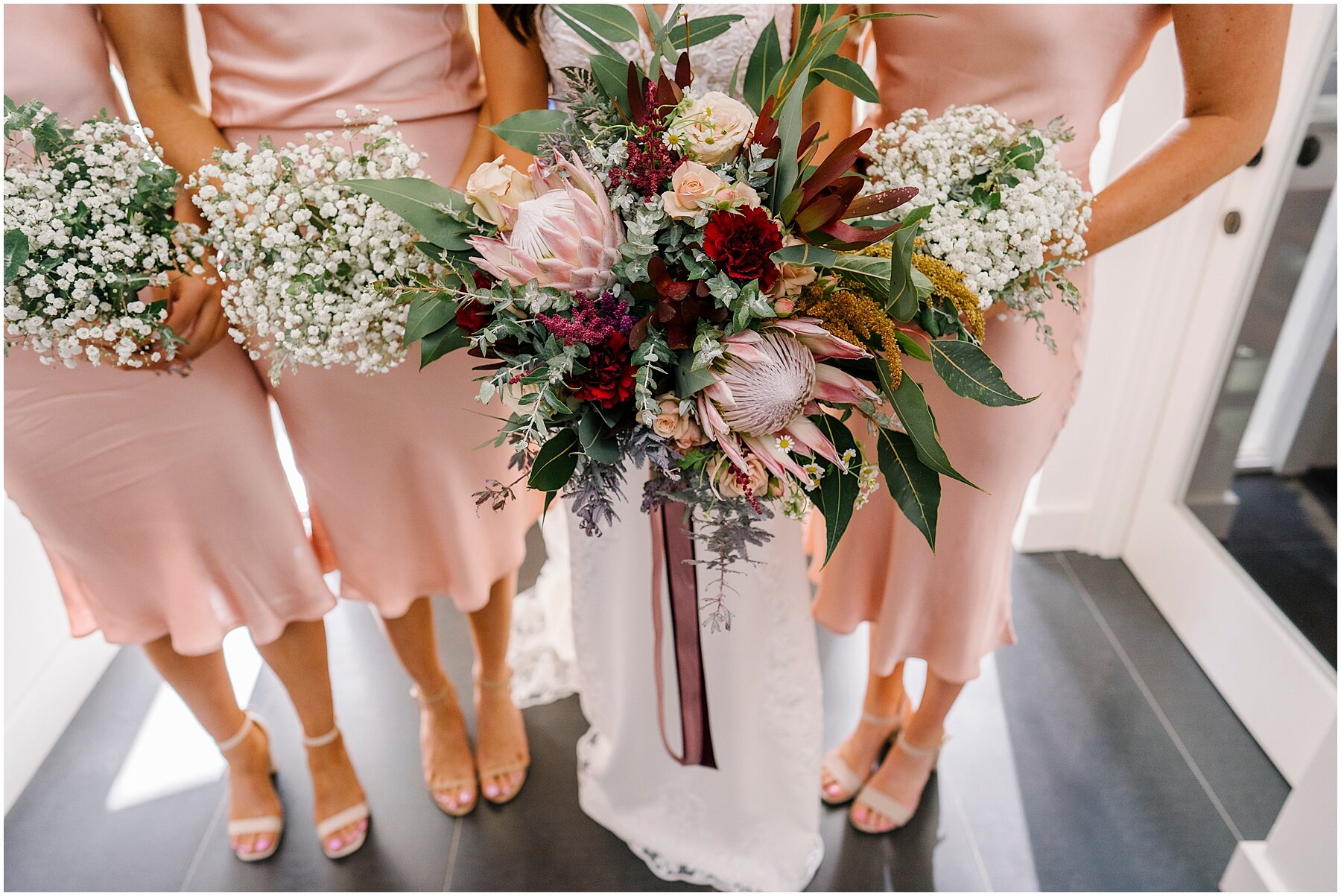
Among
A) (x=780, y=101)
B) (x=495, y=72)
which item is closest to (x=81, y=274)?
(x=495, y=72)

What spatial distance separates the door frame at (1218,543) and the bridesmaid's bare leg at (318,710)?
196 centimetres

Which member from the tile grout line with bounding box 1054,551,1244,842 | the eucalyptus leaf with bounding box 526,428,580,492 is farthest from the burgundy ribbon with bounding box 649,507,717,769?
the tile grout line with bounding box 1054,551,1244,842

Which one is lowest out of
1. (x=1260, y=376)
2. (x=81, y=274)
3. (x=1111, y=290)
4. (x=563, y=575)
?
(x=563, y=575)

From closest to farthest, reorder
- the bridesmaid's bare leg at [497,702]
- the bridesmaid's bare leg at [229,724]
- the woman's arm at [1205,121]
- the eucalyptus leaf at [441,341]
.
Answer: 1. the eucalyptus leaf at [441,341]
2. the woman's arm at [1205,121]
3. the bridesmaid's bare leg at [229,724]
4. the bridesmaid's bare leg at [497,702]

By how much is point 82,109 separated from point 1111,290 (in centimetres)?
217

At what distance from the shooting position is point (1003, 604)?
64.3 inches

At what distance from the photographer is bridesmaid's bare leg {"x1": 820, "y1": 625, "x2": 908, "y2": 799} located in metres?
1.83

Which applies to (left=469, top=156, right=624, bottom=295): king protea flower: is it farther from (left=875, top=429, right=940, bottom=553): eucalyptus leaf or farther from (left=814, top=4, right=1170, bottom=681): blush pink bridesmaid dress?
(left=814, top=4, right=1170, bottom=681): blush pink bridesmaid dress

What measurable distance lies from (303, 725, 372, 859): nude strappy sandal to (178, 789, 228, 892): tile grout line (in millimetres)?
236

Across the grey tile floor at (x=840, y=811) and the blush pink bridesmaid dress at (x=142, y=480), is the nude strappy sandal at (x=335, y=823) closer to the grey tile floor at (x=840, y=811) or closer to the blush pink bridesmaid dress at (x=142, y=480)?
the grey tile floor at (x=840, y=811)

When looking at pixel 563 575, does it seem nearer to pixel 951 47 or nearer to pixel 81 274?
pixel 81 274

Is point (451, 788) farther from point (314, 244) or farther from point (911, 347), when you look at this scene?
point (911, 347)

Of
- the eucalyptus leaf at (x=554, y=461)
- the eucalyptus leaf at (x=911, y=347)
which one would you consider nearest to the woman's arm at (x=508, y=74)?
the eucalyptus leaf at (x=554, y=461)

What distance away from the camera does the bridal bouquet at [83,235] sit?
3.66ft
